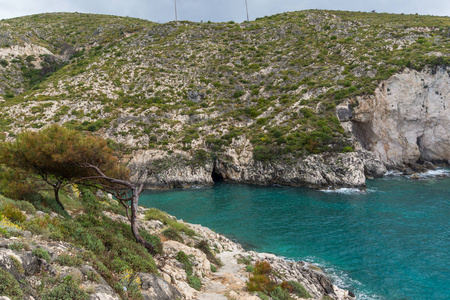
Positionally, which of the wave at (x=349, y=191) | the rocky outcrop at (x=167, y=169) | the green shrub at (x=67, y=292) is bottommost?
the wave at (x=349, y=191)

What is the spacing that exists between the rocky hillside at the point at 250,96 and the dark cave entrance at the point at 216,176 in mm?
268

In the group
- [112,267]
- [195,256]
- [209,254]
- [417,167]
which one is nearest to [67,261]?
[112,267]

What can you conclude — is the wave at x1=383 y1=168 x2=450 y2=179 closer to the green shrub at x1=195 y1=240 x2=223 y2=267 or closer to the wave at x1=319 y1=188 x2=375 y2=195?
the wave at x1=319 y1=188 x2=375 y2=195

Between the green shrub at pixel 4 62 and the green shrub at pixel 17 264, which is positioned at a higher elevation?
the green shrub at pixel 4 62

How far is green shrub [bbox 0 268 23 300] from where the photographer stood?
4180mm

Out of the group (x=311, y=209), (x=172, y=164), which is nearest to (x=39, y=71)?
(x=172, y=164)

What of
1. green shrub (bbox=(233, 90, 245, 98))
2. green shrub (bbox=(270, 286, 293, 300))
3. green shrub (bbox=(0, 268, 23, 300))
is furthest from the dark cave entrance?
green shrub (bbox=(0, 268, 23, 300))

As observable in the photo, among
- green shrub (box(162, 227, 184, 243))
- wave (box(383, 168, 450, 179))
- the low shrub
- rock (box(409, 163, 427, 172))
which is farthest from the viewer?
rock (box(409, 163, 427, 172))

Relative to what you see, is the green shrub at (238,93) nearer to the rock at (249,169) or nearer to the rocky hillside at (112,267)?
the rock at (249,169)

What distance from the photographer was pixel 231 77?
204 ft

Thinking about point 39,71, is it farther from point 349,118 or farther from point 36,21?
point 349,118

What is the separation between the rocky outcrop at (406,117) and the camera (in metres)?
43.2

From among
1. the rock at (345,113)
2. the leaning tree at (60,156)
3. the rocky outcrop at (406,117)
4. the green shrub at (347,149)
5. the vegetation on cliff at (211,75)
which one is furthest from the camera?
the vegetation on cliff at (211,75)

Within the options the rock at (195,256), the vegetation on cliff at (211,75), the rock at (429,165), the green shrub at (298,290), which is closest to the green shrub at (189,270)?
the rock at (195,256)
